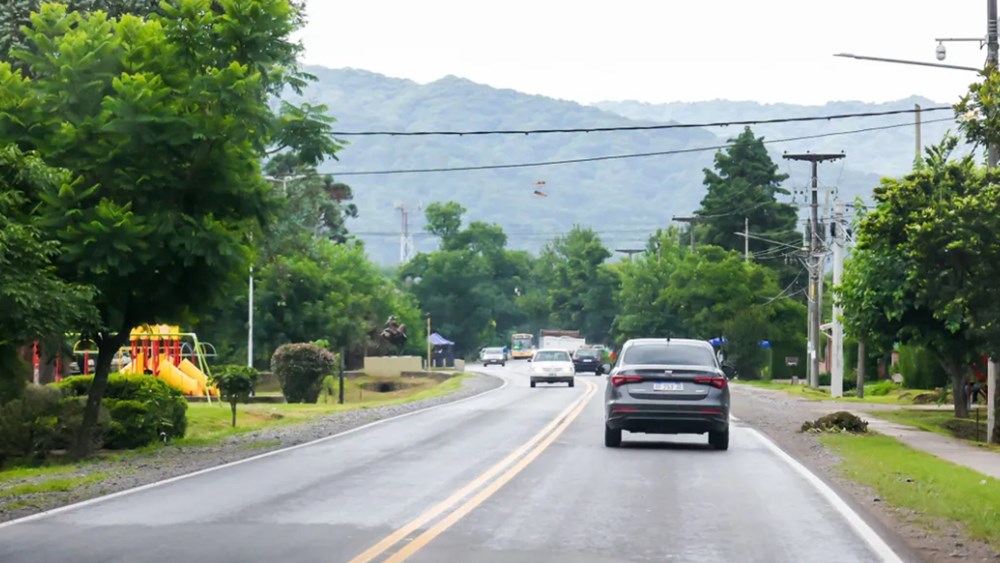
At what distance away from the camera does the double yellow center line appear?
12.8 m

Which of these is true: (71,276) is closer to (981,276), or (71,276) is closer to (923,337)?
(981,276)

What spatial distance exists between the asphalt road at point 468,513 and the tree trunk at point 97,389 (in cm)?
363

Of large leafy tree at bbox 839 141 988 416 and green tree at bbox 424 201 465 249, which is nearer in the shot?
large leafy tree at bbox 839 141 988 416

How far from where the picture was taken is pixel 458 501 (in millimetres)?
16719

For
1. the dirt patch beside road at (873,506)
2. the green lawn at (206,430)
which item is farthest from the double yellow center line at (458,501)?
the green lawn at (206,430)

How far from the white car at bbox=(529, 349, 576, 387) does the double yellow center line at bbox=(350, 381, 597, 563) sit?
1357 inches

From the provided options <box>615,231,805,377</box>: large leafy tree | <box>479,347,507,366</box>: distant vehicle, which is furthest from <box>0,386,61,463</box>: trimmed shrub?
<box>479,347,507,366</box>: distant vehicle

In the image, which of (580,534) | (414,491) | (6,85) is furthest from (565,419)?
(580,534)

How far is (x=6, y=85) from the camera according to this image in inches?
975

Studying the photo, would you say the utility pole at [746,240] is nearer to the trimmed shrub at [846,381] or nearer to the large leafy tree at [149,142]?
the trimmed shrub at [846,381]

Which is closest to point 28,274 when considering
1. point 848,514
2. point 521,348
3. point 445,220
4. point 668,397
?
point 668,397

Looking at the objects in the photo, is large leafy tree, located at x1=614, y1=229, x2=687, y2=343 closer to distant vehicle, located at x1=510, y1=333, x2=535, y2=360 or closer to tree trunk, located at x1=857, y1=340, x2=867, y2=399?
distant vehicle, located at x1=510, y1=333, x2=535, y2=360

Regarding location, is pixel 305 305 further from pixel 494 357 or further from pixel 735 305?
pixel 494 357

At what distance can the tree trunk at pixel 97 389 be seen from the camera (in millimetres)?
26131
